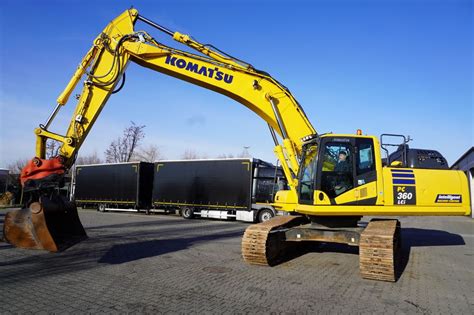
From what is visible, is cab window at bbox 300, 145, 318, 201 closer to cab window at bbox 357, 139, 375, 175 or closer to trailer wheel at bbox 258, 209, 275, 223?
cab window at bbox 357, 139, 375, 175

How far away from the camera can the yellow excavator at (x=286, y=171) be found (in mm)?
7812

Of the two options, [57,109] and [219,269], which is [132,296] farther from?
[57,109]

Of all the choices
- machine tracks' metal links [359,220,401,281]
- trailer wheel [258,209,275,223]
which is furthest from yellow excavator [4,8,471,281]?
trailer wheel [258,209,275,223]

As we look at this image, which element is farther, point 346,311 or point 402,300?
point 402,300

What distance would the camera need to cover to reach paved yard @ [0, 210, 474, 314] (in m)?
5.45

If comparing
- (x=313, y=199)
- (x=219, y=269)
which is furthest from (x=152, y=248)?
(x=313, y=199)

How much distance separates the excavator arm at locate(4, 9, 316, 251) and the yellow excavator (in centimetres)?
3

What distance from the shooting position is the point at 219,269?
26.0ft

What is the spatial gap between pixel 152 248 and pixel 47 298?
199 inches

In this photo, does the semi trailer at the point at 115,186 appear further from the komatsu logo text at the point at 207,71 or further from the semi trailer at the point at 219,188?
the komatsu logo text at the point at 207,71

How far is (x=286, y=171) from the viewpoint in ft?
31.9

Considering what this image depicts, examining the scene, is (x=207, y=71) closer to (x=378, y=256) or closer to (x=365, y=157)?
(x=365, y=157)

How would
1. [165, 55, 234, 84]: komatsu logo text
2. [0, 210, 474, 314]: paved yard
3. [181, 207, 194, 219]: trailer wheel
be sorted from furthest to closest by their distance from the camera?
[181, 207, 194, 219]: trailer wheel, [165, 55, 234, 84]: komatsu logo text, [0, 210, 474, 314]: paved yard

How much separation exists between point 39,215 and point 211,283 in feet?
12.6
